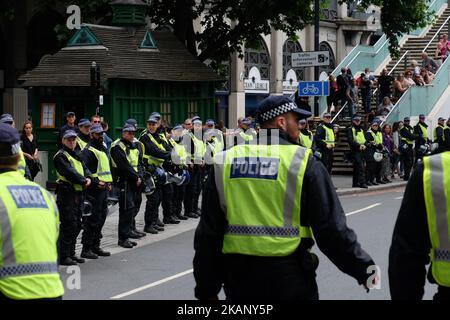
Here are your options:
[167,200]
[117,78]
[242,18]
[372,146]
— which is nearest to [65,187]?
[167,200]

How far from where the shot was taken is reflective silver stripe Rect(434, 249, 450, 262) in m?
5.16

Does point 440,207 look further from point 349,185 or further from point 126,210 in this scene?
point 349,185

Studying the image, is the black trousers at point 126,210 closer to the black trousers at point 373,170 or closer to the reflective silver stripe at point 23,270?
the reflective silver stripe at point 23,270

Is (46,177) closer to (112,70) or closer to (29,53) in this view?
(112,70)

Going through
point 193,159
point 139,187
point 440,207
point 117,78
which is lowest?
point 139,187

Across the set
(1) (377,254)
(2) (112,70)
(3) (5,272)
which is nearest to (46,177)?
(2) (112,70)

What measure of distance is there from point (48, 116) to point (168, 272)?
12408mm

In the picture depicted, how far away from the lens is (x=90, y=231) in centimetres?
1426

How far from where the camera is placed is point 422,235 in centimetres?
518

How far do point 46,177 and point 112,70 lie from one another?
2.93m

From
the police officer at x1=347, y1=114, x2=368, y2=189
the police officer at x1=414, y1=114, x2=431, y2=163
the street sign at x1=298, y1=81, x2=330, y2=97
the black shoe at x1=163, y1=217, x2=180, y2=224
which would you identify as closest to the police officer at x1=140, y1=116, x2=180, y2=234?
the black shoe at x1=163, y1=217, x2=180, y2=224

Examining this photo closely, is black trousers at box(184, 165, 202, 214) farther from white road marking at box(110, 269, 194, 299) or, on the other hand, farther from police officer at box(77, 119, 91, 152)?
white road marking at box(110, 269, 194, 299)

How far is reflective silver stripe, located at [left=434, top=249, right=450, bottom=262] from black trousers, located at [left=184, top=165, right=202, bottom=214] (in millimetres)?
14147

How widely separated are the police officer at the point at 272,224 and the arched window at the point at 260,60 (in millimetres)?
35963
